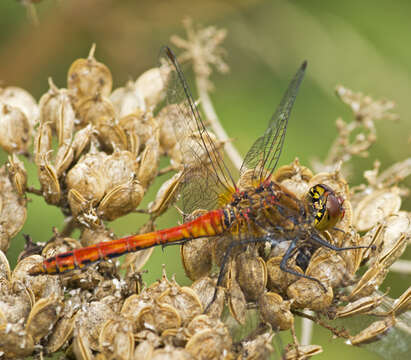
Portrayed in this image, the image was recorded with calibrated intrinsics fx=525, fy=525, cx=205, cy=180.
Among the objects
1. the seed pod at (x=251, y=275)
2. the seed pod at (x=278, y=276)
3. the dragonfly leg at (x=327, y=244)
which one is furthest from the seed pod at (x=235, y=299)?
the dragonfly leg at (x=327, y=244)

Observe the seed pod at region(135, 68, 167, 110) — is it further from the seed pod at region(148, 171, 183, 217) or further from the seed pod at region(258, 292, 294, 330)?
the seed pod at region(258, 292, 294, 330)

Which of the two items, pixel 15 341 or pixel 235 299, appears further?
pixel 235 299

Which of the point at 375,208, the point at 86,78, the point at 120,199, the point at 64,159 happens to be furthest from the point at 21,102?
the point at 375,208

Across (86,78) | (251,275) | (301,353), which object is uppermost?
(86,78)

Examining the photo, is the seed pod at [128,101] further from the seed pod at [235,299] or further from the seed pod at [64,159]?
the seed pod at [235,299]

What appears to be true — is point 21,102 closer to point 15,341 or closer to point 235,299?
point 15,341

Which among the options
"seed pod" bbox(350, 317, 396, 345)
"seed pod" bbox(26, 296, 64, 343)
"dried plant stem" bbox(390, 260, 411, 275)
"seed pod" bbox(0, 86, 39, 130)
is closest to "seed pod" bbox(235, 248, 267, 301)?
"seed pod" bbox(350, 317, 396, 345)
